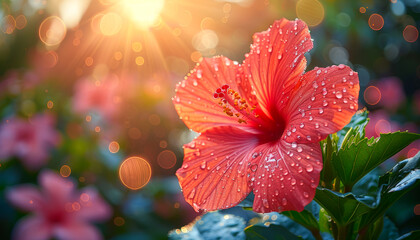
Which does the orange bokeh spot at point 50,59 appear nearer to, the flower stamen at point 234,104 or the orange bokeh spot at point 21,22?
the orange bokeh spot at point 21,22

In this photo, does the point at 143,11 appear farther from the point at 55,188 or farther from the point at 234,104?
the point at 234,104

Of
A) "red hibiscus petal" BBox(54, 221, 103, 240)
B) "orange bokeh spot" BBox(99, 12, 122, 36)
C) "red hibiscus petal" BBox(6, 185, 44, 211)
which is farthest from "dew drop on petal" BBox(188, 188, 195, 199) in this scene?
"orange bokeh spot" BBox(99, 12, 122, 36)

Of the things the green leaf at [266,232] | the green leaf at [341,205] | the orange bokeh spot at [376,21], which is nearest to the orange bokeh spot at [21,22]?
the orange bokeh spot at [376,21]

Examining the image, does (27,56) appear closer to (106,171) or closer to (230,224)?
(106,171)

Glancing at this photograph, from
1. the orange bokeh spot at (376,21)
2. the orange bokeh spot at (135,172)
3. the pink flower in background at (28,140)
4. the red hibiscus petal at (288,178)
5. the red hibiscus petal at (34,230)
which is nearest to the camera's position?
the red hibiscus petal at (288,178)

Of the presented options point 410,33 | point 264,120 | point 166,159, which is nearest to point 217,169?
point 264,120

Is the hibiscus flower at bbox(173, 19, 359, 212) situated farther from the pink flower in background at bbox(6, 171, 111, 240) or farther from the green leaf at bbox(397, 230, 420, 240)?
the pink flower in background at bbox(6, 171, 111, 240)
